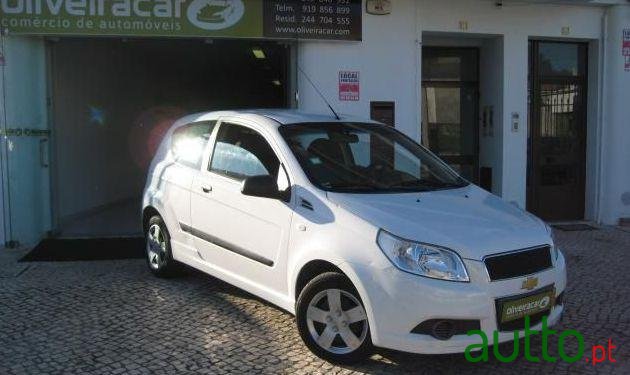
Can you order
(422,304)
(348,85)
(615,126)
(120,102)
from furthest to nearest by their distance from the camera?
(120,102) < (615,126) < (348,85) < (422,304)

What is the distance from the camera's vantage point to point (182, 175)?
596cm

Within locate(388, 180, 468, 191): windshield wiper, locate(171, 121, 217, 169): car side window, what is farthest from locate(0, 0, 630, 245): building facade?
locate(388, 180, 468, 191): windshield wiper

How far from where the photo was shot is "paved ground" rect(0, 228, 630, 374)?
428 cm

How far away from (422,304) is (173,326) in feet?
7.25

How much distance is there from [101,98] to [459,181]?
9.08 metres

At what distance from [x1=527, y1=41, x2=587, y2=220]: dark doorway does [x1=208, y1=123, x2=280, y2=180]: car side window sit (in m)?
5.95

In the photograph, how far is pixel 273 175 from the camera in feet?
15.8

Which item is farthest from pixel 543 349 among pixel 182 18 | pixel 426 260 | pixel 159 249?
pixel 182 18

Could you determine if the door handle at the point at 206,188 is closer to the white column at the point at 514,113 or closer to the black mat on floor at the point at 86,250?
the black mat on floor at the point at 86,250

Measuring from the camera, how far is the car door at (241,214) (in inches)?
185

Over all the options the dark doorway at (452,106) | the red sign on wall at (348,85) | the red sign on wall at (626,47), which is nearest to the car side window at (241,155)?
the red sign on wall at (348,85)

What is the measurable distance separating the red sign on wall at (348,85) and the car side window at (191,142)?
9.97ft

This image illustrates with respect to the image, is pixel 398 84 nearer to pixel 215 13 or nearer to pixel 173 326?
pixel 215 13

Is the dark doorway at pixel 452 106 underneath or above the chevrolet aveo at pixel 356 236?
above
